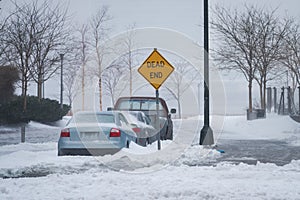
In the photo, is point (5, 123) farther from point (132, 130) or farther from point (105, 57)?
point (132, 130)

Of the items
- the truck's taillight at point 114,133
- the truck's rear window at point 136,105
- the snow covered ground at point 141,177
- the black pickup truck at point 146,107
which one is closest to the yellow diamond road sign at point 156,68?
the snow covered ground at point 141,177

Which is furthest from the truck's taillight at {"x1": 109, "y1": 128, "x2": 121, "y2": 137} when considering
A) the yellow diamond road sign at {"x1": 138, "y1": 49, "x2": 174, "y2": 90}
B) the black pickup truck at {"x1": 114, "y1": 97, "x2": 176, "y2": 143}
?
the black pickup truck at {"x1": 114, "y1": 97, "x2": 176, "y2": 143}

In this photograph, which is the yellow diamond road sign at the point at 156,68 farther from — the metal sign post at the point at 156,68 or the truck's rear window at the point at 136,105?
the truck's rear window at the point at 136,105

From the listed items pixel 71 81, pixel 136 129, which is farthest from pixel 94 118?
pixel 71 81

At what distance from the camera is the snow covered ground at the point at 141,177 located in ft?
22.1

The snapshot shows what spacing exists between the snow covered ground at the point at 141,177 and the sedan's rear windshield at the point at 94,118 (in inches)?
34.5

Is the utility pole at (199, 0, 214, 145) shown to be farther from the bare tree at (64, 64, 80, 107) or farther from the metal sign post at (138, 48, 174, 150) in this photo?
the bare tree at (64, 64, 80, 107)

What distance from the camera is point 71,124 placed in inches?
420

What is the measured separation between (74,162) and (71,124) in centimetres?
124

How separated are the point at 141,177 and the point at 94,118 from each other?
2.96m

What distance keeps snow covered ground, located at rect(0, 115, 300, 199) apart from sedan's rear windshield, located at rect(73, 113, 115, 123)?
0.88 metres

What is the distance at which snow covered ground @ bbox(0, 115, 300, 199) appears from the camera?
6738 mm

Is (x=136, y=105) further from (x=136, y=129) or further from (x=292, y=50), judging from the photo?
(x=292, y=50)

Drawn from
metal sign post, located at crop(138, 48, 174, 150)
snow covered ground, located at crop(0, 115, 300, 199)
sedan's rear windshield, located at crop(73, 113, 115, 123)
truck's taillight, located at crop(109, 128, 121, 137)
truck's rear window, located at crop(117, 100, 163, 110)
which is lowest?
snow covered ground, located at crop(0, 115, 300, 199)
